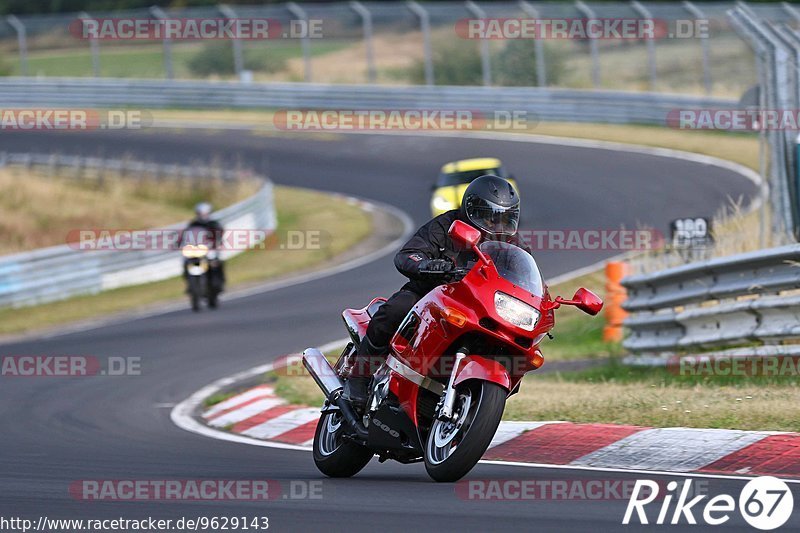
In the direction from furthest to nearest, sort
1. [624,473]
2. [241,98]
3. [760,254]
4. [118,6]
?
[118,6] → [241,98] → [760,254] → [624,473]

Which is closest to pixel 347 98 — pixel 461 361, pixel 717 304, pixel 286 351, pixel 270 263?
pixel 270 263

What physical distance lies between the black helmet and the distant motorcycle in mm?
13885

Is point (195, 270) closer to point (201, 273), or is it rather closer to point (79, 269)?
point (201, 273)

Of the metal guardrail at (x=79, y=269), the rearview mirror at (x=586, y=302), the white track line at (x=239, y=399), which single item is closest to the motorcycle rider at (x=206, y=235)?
the metal guardrail at (x=79, y=269)

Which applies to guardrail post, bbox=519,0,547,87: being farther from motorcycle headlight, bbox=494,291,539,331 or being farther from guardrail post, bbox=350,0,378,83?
motorcycle headlight, bbox=494,291,539,331

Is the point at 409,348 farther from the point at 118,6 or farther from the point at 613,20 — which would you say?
the point at 118,6

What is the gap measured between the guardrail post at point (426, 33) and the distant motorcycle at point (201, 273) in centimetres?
1847

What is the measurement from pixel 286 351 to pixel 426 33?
77.1 ft

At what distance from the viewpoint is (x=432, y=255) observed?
761cm

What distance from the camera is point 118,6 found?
64812mm

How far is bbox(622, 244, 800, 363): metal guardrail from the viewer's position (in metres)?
11.0

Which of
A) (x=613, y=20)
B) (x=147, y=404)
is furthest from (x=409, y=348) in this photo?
(x=613, y=20)

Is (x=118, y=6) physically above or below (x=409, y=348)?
above

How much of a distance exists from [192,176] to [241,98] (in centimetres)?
892
